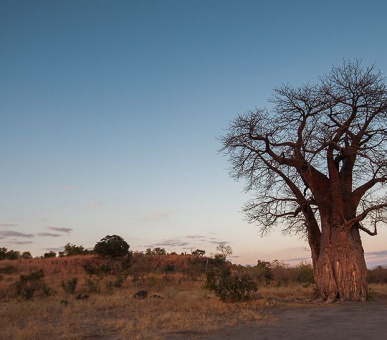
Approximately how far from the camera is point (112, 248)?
39.0 m

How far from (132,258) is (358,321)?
3245 centimetres

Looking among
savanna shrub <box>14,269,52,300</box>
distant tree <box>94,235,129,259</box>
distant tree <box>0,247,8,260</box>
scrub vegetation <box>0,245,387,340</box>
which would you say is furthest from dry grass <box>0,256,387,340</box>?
distant tree <box>0,247,8,260</box>

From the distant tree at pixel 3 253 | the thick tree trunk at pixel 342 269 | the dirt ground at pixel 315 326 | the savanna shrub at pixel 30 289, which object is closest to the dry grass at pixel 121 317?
the savanna shrub at pixel 30 289

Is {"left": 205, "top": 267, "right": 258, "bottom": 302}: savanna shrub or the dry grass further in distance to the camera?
{"left": 205, "top": 267, "right": 258, "bottom": 302}: savanna shrub

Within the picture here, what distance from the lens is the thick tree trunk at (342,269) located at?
1338cm

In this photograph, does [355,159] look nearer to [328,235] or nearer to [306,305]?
[328,235]

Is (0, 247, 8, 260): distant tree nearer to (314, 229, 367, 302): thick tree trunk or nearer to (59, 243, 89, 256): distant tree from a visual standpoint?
(59, 243, 89, 256): distant tree

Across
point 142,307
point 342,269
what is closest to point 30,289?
point 142,307

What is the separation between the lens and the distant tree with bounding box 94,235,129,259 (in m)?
39.2

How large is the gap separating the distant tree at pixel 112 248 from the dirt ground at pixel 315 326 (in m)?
29.2

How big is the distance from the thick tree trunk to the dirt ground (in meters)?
1.67

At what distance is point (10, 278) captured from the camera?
26422 mm

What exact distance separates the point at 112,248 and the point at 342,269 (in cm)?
2856

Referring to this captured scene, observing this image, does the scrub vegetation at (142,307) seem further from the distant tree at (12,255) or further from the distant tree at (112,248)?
the distant tree at (12,255)
